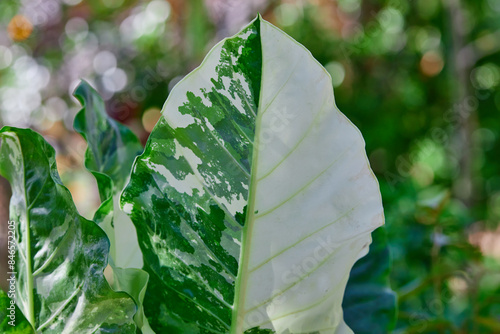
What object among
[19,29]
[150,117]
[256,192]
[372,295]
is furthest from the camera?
[150,117]

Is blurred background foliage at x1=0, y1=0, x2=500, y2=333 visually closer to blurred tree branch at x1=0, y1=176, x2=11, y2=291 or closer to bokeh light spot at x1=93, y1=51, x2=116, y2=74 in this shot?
bokeh light spot at x1=93, y1=51, x2=116, y2=74

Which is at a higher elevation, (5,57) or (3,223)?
(5,57)

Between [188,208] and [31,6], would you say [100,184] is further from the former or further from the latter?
[31,6]

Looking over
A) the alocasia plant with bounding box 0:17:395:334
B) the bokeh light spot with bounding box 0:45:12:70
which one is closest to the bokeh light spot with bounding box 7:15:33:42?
the bokeh light spot with bounding box 0:45:12:70

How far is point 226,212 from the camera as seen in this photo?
278 mm

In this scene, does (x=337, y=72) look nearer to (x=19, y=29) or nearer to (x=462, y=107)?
→ (x=462, y=107)

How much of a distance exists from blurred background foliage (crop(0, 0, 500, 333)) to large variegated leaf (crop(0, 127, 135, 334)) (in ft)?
2.73

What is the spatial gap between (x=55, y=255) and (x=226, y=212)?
0.30 feet

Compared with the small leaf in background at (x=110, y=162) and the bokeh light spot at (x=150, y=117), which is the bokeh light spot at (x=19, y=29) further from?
the small leaf in background at (x=110, y=162)

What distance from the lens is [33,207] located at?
283 millimetres

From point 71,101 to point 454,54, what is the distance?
1.39 m

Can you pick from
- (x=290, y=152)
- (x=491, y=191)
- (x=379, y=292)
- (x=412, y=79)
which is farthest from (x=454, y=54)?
(x=290, y=152)

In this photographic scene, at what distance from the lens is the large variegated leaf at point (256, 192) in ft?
0.86

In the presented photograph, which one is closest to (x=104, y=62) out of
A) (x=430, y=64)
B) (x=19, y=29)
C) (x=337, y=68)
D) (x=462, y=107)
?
(x=19, y=29)
